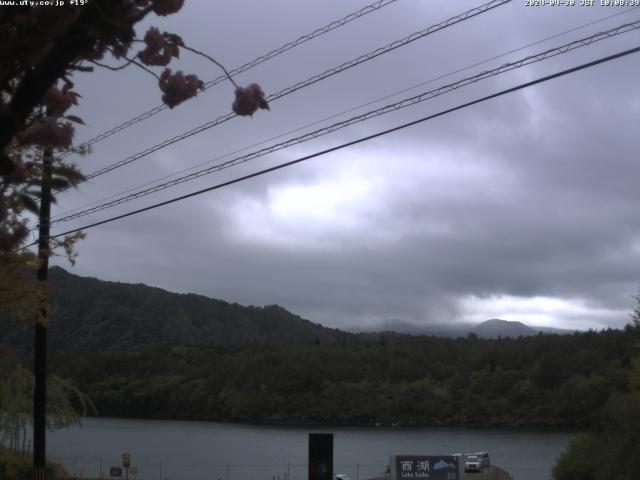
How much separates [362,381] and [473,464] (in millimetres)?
54510

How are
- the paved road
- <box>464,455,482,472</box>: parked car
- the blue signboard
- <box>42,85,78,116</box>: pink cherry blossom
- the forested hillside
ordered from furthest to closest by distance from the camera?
the forested hillside
<box>464,455,482,472</box>: parked car
the paved road
the blue signboard
<box>42,85,78,116</box>: pink cherry blossom

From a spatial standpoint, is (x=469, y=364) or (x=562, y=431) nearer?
(x=562, y=431)

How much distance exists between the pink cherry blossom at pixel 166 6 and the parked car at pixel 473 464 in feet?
141

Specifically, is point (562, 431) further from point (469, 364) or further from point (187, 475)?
point (187, 475)

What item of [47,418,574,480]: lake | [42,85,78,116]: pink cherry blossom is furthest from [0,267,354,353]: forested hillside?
[42,85,78,116]: pink cherry blossom

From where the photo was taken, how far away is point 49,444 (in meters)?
77.6

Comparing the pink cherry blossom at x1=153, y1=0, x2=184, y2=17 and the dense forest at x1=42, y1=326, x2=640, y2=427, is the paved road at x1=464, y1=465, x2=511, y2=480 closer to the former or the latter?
the dense forest at x1=42, y1=326, x2=640, y2=427

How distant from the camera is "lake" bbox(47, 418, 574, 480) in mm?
53250

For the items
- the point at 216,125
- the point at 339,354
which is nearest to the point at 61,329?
the point at 339,354

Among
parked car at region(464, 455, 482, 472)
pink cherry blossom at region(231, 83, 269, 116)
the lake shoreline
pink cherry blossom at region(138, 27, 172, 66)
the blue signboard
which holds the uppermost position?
pink cherry blossom at region(138, 27, 172, 66)

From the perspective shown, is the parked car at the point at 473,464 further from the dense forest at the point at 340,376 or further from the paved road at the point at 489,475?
the dense forest at the point at 340,376

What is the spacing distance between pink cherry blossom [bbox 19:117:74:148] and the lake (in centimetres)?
3696

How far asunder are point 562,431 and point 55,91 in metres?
77.9


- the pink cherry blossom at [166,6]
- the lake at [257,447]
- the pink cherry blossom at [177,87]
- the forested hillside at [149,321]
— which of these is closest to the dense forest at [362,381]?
the lake at [257,447]
